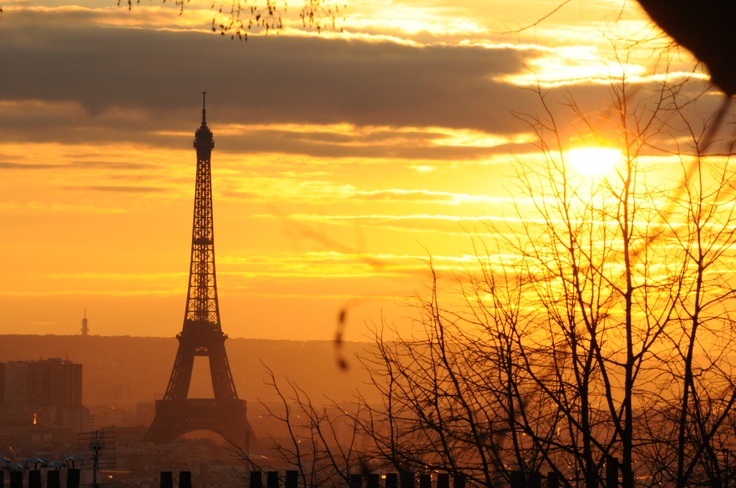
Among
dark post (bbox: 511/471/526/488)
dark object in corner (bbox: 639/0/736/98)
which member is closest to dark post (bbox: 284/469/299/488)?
dark post (bbox: 511/471/526/488)

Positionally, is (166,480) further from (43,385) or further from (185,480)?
(43,385)

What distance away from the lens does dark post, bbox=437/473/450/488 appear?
6.36m

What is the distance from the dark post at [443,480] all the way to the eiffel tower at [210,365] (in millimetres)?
79867

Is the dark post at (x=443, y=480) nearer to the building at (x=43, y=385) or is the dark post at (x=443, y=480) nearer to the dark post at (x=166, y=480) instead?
the dark post at (x=166, y=480)

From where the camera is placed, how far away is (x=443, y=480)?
6.38 meters

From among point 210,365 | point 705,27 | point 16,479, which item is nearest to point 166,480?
point 16,479

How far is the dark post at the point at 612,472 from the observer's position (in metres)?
5.91

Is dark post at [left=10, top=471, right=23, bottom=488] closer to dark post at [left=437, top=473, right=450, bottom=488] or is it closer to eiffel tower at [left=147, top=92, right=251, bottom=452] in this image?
dark post at [left=437, top=473, right=450, bottom=488]

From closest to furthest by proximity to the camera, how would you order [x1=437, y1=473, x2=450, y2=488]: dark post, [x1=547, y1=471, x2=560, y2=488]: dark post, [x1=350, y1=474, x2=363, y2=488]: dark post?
[x1=547, y1=471, x2=560, y2=488]: dark post, [x1=437, y1=473, x2=450, y2=488]: dark post, [x1=350, y1=474, x2=363, y2=488]: dark post

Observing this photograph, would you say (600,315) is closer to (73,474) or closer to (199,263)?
(73,474)

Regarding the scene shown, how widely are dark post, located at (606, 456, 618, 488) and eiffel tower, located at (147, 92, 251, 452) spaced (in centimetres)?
8040

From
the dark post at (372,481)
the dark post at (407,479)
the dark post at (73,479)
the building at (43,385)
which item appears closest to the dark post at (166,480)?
the dark post at (73,479)

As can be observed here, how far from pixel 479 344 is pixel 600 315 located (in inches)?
28.3

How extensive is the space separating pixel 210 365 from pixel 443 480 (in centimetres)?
8244
